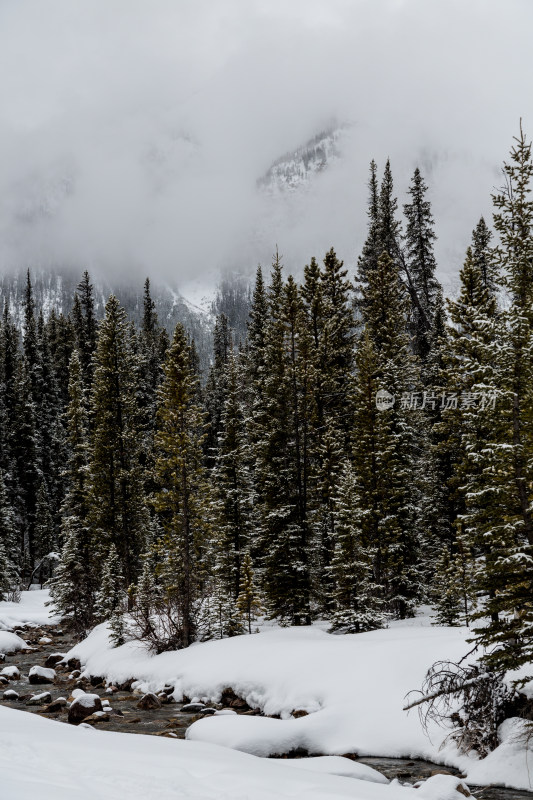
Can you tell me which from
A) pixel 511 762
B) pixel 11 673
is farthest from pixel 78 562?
pixel 511 762

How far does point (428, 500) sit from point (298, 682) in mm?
14196

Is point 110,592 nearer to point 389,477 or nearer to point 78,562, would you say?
point 78,562

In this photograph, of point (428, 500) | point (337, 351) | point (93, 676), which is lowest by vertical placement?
point (93, 676)

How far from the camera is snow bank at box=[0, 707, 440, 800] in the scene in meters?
6.67

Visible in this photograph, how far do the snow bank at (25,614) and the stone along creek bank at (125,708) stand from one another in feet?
40.8

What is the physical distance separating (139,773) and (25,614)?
3915 cm

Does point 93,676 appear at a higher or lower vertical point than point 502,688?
lower

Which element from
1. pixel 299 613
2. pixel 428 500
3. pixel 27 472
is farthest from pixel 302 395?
pixel 27 472

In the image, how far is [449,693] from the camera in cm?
1252

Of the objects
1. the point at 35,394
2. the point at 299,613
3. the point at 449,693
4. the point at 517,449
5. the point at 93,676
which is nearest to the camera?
the point at 517,449

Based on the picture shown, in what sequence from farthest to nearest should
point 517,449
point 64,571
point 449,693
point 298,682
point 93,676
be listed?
1. point 64,571
2. point 93,676
3. point 298,682
4. point 449,693
5. point 517,449

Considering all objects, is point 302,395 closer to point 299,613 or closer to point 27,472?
point 299,613

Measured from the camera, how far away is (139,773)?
768 centimetres

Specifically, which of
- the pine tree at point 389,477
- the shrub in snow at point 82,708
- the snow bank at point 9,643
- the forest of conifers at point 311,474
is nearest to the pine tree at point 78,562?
the forest of conifers at point 311,474
